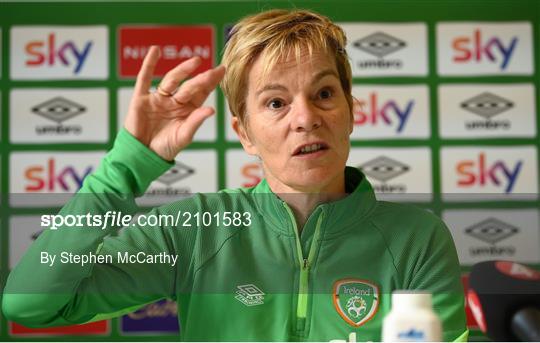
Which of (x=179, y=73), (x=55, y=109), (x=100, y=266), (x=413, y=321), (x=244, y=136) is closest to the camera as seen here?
(x=413, y=321)

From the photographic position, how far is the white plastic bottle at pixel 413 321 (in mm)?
610

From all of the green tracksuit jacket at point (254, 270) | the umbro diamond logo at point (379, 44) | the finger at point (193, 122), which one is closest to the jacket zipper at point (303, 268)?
the green tracksuit jacket at point (254, 270)

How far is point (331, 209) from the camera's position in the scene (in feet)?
3.42

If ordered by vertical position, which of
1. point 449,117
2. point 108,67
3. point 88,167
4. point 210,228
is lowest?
point 210,228

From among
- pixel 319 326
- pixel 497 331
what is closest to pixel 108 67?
pixel 319 326

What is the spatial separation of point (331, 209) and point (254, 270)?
15 centimetres

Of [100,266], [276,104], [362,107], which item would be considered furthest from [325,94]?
[362,107]

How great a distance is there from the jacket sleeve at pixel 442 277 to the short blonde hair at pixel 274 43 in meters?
0.25

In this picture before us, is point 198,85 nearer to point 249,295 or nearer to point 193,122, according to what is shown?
point 193,122

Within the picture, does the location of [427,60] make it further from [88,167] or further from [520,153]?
[88,167]

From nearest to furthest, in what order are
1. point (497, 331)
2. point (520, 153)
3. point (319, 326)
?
1. point (497, 331)
2. point (319, 326)
3. point (520, 153)

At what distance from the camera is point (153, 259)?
1046 millimetres

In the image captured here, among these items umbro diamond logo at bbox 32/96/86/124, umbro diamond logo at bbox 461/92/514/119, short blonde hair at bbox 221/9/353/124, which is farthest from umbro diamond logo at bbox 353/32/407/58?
short blonde hair at bbox 221/9/353/124

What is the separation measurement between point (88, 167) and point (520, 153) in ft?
4.27
